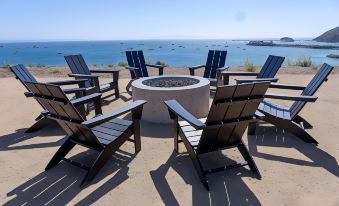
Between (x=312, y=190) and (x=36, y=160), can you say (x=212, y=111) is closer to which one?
(x=312, y=190)

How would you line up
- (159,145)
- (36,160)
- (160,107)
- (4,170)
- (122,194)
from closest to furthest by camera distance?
(122,194), (4,170), (36,160), (159,145), (160,107)

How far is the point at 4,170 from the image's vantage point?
9.25 feet

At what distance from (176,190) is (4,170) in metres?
1.90

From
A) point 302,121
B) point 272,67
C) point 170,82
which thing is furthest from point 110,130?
point 272,67

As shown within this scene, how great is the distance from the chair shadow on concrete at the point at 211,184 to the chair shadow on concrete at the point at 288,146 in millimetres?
530

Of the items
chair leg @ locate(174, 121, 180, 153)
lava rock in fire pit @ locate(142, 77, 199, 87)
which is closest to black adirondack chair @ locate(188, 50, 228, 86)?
lava rock in fire pit @ locate(142, 77, 199, 87)

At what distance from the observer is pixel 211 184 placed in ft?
8.24

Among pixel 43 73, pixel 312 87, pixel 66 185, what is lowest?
pixel 43 73

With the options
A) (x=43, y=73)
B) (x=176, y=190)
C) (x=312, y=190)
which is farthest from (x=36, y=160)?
(x=43, y=73)

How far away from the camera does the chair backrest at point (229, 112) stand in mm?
2223

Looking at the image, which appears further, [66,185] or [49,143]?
[49,143]

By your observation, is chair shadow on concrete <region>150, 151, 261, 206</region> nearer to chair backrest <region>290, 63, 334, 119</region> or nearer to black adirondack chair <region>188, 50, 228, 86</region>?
chair backrest <region>290, 63, 334, 119</region>

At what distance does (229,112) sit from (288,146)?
4.80ft

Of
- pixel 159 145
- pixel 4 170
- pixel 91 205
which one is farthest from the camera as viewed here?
pixel 159 145
